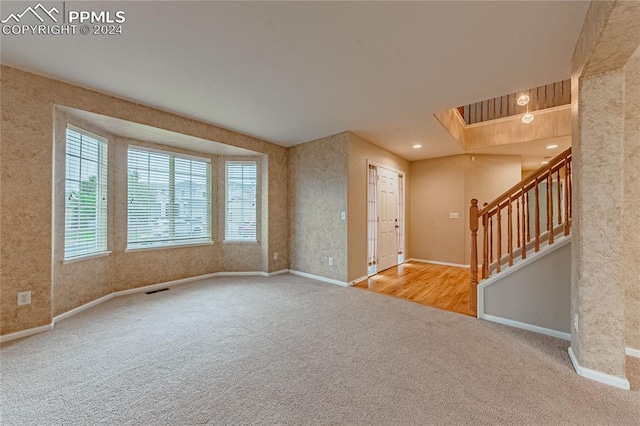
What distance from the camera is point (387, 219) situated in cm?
543

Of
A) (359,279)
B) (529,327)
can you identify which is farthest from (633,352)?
(359,279)

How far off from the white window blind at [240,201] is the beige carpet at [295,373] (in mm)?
2076

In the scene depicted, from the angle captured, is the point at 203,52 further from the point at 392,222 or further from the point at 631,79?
the point at 392,222

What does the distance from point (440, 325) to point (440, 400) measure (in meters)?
1.22

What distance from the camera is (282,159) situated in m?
5.11

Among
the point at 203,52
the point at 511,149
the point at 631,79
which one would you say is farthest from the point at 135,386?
the point at 511,149

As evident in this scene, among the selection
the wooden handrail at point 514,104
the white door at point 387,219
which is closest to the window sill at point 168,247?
the white door at point 387,219

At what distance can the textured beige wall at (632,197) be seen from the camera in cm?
207

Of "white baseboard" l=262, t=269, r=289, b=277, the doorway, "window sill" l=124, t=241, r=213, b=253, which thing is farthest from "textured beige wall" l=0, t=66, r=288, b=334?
the doorway

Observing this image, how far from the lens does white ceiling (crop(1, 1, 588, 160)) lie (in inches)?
68.6

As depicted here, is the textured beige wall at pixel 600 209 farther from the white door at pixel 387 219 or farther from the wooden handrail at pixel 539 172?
the white door at pixel 387 219

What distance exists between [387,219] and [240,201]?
3.12m

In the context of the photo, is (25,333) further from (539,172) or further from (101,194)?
(539,172)

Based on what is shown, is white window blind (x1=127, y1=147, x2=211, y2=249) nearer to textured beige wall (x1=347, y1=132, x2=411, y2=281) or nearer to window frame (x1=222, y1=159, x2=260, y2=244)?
window frame (x1=222, y1=159, x2=260, y2=244)
